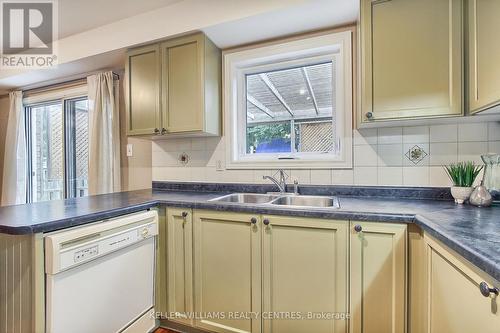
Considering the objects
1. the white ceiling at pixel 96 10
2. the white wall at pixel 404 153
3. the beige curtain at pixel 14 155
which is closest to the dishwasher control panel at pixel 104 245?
the white wall at pixel 404 153

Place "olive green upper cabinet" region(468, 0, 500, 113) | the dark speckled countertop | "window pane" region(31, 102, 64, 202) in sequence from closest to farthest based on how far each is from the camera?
the dark speckled countertop → "olive green upper cabinet" region(468, 0, 500, 113) → "window pane" region(31, 102, 64, 202)

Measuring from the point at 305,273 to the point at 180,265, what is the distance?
0.84m

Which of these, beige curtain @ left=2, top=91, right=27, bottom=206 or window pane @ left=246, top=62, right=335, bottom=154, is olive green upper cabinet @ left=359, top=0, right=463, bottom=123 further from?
beige curtain @ left=2, top=91, right=27, bottom=206

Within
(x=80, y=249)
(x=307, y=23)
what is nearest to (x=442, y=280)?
(x=80, y=249)

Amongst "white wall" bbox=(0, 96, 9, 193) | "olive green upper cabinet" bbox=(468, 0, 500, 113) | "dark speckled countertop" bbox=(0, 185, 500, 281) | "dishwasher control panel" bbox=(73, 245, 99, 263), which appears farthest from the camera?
"white wall" bbox=(0, 96, 9, 193)

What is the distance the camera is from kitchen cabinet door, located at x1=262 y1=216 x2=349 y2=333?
51.6 inches

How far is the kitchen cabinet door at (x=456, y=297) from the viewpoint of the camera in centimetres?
70

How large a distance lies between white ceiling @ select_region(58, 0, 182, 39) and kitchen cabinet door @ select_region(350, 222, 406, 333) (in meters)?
2.14

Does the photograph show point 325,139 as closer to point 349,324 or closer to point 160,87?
point 349,324

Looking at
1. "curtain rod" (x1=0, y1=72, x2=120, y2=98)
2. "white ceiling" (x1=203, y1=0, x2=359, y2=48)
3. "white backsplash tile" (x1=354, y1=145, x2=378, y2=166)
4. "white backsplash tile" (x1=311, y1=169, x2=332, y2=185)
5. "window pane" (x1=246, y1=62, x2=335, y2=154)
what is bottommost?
"white backsplash tile" (x1=311, y1=169, x2=332, y2=185)

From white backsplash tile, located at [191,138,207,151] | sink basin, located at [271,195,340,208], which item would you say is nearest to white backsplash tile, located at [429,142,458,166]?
sink basin, located at [271,195,340,208]

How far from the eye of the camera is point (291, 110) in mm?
2178

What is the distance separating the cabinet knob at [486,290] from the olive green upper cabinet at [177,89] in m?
1.75

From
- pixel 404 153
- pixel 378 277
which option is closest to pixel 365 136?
pixel 404 153
